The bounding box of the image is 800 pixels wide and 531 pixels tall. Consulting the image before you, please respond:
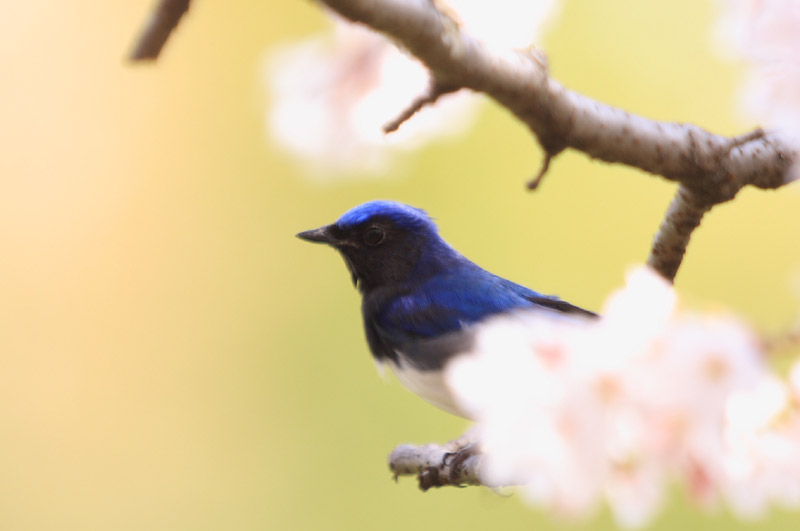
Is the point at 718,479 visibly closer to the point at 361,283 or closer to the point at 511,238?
the point at 361,283

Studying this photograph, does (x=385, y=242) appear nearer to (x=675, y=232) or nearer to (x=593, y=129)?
(x=675, y=232)

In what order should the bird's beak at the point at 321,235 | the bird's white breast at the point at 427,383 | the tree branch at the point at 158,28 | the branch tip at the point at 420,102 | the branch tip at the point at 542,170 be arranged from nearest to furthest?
the tree branch at the point at 158,28, the branch tip at the point at 420,102, the branch tip at the point at 542,170, the bird's white breast at the point at 427,383, the bird's beak at the point at 321,235

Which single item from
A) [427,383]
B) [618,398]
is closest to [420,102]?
[618,398]

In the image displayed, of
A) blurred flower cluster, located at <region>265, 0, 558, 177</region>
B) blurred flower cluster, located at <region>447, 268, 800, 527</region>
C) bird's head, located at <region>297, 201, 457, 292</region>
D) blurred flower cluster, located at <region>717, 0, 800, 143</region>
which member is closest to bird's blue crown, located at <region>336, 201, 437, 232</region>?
bird's head, located at <region>297, 201, 457, 292</region>

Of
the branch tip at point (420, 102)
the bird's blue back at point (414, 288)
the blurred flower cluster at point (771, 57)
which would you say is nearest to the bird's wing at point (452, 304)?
the bird's blue back at point (414, 288)

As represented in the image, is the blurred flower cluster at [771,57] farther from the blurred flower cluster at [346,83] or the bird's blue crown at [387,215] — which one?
the bird's blue crown at [387,215]

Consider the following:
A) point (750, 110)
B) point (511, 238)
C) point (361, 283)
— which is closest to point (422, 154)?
point (511, 238)

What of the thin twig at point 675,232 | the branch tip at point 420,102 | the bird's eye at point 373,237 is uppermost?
the thin twig at point 675,232
